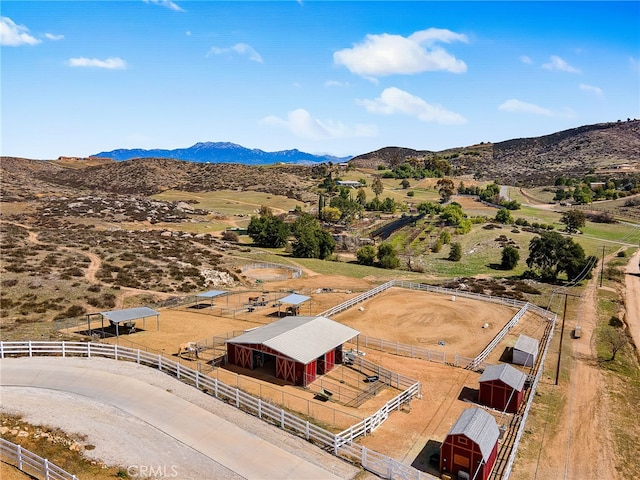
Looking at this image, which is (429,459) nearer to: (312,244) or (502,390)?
(502,390)

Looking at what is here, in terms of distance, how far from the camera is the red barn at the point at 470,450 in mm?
21125

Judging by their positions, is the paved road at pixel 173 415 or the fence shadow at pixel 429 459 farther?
the fence shadow at pixel 429 459

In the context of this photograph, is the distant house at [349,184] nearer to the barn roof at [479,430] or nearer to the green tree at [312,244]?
the green tree at [312,244]

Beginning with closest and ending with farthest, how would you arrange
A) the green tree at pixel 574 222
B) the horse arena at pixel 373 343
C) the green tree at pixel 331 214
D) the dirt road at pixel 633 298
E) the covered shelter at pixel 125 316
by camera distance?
1. the horse arena at pixel 373 343
2. the covered shelter at pixel 125 316
3. the dirt road at pixel 633 298
4. the green tree at pixel 574 222
5. the green tree at pixel 331 214

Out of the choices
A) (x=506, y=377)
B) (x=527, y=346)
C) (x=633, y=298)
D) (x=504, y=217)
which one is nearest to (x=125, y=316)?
(x=506, y=377)

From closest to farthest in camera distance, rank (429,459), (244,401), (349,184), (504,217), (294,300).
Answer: (429,459) → (244,401) → (294,300) → (504,217) → (349,184)

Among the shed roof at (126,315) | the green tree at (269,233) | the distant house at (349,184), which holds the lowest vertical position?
the shed roof at (126,315)

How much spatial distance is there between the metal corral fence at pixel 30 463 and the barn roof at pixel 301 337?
14.1 m

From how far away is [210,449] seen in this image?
70.6 ft

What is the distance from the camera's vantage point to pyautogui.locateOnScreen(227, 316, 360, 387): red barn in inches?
1193

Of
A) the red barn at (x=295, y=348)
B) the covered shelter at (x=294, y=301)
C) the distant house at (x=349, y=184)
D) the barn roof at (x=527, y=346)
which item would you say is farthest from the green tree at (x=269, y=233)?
the distant house at (x=349, y=184)

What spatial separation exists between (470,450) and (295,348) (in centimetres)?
1311

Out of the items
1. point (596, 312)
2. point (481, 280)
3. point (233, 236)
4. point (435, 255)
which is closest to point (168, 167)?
point (233, 236)

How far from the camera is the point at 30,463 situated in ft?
63.6
